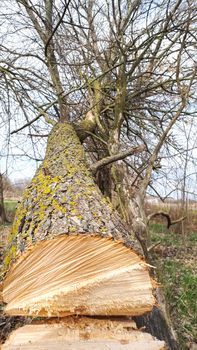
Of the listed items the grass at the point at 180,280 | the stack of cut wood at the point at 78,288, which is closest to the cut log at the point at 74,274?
the stack of cut wood at the point at 78,288

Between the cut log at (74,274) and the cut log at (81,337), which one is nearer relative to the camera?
the cut log at (81,337)

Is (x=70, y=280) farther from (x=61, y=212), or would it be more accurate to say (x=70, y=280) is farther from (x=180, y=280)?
(x=180, y=280)

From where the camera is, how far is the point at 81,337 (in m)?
1.25

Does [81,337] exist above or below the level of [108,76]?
below

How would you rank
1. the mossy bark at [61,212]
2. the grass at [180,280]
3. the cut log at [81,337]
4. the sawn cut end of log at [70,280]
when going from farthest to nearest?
the grass at [180,280], the mossy bark at [61,212], the sawn cut end of log at [70,280], the cut log at [81,337]

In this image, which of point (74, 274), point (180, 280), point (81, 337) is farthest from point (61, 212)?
point (180, 280)

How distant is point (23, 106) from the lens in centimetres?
478

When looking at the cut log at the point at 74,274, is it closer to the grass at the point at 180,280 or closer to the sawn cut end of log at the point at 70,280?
the sawn cut end of log at the point at 70,280

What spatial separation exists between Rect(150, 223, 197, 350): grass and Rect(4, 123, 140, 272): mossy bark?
5.26 ft

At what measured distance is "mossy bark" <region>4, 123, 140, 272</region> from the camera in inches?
55.9

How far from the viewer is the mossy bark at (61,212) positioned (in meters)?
1.42

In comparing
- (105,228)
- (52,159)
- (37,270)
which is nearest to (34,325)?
(37,270)

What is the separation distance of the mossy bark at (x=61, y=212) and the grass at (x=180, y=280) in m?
1.60

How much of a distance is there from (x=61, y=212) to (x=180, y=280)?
3823 millimetres
